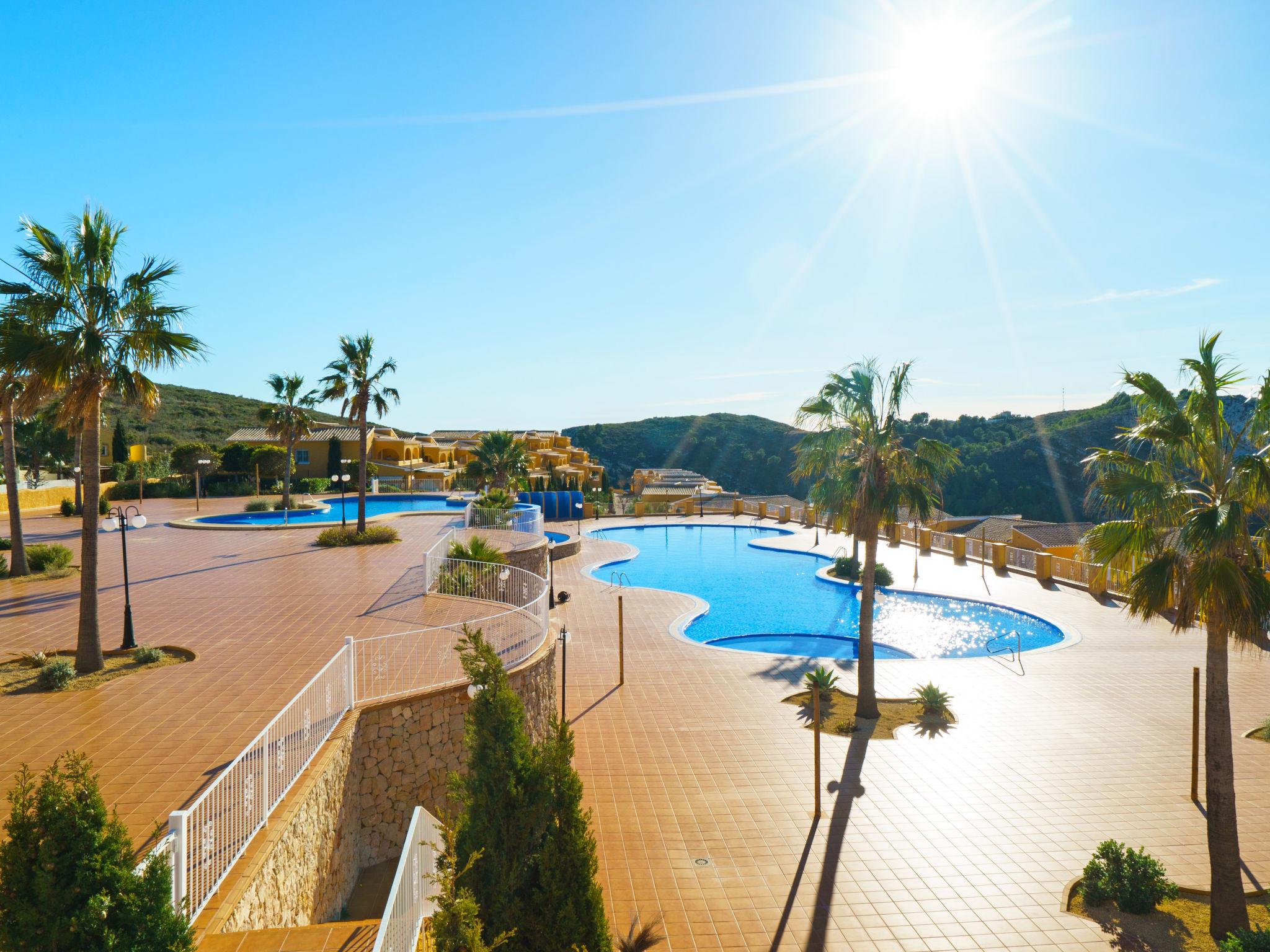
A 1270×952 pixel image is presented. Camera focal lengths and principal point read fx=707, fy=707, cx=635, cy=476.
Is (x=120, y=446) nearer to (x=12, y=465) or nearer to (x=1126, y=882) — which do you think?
(x=12, y=465)

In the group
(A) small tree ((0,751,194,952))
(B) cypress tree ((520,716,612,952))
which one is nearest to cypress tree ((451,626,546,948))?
(B) cypress tree ((520,716,612,952))

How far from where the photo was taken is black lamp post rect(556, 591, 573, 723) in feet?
32.0

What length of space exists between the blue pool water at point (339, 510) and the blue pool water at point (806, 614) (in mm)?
11332

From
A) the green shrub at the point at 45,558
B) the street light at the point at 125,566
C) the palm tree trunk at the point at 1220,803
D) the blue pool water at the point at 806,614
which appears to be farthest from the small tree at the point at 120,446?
the palm tree trunk at the point at 1220,803

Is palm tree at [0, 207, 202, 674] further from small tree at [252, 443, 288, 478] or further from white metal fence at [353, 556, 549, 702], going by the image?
small tree at [252, 443, 288, 478]

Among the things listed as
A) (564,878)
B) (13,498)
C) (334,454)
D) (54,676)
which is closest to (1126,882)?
(564,878)

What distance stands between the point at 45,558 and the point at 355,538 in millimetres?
7350

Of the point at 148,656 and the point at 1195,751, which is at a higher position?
the point at 148,656

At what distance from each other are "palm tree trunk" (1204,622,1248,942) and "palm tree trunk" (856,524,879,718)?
4761 mm

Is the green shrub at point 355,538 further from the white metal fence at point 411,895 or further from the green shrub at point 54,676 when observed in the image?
the white metal fence at point 411,895

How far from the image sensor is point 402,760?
8.09 m

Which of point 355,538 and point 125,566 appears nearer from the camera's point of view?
point 125,566

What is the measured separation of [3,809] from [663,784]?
21.2 feet

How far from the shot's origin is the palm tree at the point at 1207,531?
625cm
